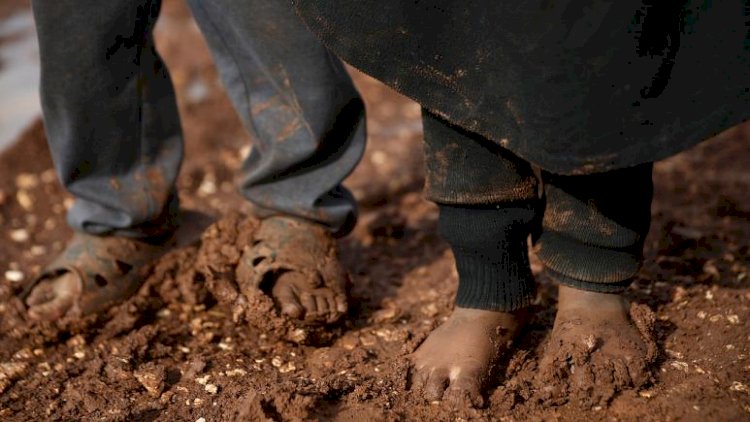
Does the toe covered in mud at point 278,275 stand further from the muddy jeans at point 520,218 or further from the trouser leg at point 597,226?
the trouser leg at point 597,226

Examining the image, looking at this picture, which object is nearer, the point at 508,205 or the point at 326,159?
the point at 508,205

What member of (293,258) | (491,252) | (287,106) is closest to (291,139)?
(287,106)

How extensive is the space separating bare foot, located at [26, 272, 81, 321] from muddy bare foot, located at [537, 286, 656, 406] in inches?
45.9

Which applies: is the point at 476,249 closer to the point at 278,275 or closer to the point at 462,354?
the point at 462,354

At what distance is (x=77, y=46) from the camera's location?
173 centimetres

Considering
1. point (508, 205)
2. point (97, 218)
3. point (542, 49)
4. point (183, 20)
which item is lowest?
point (183, 20)

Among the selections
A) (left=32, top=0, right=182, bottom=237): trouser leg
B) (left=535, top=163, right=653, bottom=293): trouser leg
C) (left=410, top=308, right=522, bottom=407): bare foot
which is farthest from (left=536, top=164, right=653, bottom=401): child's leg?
(left=32, top=0, right=182, bottom=237): trouser leg

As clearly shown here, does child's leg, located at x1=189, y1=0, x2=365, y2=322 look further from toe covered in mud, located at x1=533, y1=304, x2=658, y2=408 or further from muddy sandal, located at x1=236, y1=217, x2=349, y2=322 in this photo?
toe covered in mud, located at x1=533, y1=304, x2=658, y2=408

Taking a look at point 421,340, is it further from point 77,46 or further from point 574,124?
point 77,46

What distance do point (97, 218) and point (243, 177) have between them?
1.29ft

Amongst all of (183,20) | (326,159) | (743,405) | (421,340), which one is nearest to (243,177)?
(326,159)

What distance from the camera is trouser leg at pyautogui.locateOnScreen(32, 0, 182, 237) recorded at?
172 cm

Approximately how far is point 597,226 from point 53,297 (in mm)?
1335

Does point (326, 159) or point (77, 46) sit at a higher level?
point (77, 46)
